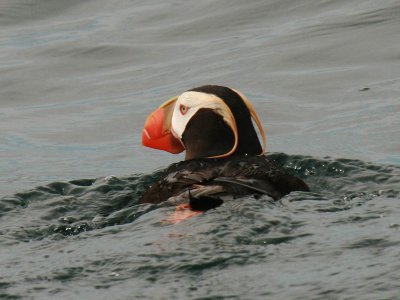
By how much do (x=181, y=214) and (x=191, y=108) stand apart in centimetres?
146

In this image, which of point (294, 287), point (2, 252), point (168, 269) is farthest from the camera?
point (2, 252)

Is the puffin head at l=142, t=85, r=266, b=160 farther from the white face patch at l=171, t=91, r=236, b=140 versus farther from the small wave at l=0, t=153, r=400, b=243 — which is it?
the small wave at l=0, t=153, r=400, b=243

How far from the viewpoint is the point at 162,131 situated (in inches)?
337

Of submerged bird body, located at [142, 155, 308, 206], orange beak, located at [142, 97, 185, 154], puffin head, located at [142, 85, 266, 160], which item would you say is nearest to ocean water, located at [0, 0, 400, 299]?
submerged bird body, located at [142, 155, 308, 206]

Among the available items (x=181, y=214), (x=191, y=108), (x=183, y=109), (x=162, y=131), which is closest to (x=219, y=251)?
(x=181, y=214)

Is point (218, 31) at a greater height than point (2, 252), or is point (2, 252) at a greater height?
point (218, 31)

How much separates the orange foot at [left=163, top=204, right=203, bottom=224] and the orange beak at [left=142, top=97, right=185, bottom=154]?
165 centimetres

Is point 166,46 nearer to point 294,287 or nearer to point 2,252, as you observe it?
point 2,252

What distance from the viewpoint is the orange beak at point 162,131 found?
28.0 feet

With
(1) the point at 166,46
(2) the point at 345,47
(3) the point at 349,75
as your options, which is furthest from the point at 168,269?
(1) the point at 166,46

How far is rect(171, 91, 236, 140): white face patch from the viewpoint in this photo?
313 inches

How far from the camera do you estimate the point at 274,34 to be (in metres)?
13.9

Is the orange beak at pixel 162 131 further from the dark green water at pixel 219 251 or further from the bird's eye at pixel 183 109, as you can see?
the dark green water at pixel 219 251

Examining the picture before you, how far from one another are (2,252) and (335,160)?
3.00 meters
